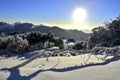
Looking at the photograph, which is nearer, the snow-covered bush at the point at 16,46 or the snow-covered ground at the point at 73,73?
the snow-covered ground at the point at 73,73

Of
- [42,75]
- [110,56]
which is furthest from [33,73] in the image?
[110,56]

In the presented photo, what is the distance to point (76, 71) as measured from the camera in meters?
3.84

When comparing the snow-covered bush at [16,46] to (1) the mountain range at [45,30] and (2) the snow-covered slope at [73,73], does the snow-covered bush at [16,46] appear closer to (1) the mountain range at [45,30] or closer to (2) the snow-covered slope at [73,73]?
(2) the snow-covered slope at [73,73]

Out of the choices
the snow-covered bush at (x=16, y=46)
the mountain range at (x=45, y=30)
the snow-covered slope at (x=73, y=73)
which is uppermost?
the mountain range at (x=45, y=30)

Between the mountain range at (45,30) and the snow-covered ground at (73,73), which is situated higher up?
the mountain range at (45,30)

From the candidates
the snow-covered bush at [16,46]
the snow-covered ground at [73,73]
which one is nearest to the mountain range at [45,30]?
the snow-covered bush at [16,46]

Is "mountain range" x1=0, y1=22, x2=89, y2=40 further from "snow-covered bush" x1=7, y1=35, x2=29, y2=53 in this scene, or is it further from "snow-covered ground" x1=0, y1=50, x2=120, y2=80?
"snow-covered ground" x1=0, y1=50, x2=120, y2=80

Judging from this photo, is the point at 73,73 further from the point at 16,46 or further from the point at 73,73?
the point at 16,46

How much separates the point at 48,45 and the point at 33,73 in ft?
28.1

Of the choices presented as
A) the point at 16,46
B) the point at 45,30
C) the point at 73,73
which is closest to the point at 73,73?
the point at 73,73

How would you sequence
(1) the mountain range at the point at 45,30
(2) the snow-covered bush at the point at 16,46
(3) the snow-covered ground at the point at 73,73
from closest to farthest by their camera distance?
(3) the snow-covered ground at the point at 73,73
(2) the snow-covered bush at the point at 16,46
(1) the mountain range at the point at 45,30

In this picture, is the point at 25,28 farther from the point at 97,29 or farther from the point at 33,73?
the point at 33,73

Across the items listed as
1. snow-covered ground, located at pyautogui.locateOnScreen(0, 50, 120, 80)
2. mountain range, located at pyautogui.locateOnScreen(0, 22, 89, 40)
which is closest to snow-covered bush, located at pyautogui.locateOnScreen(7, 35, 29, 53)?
snow-covered ground, located at pyautogui.locateOnScreen(0, 50, 120, 80)

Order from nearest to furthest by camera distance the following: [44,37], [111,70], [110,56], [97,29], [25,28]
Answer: [111,70], [110,56], [97,29], [44,37], [25,28]
